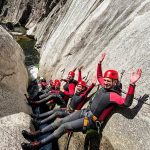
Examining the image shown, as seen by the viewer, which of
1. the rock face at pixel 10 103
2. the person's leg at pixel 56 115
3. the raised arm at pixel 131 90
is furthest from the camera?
the person's leg at pixel 56 115

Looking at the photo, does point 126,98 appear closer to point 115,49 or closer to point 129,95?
point 129,95

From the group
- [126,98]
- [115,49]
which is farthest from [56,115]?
[126,98]

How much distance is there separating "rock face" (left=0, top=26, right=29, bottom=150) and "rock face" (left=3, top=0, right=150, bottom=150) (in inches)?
121

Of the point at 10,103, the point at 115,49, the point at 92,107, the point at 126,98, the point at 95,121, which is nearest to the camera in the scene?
the point at 126,98

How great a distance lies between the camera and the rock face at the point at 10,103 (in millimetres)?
9244

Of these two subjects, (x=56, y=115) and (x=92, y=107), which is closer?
(x=92, y=107)

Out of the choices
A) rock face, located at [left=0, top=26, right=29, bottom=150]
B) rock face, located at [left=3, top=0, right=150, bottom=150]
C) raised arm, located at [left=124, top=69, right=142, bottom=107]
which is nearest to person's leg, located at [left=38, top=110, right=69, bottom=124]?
rock face, located at [left=0, top=26, right=29, bottom=150]

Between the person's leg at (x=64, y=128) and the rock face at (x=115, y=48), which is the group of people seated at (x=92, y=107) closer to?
the person's leg at (x=64, y=128)

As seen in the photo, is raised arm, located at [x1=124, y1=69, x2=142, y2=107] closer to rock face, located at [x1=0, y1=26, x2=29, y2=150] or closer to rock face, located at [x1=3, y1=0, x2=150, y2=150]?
rock face, located at [x1=3, y1=0, x2=150, y2=150]

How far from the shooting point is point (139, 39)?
1091 centimetres

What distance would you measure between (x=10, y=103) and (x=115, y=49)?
5021mm

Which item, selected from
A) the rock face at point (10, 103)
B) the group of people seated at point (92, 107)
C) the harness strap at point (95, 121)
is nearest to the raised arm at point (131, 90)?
the group of people seated at point (92, 107)

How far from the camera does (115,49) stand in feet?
39.2

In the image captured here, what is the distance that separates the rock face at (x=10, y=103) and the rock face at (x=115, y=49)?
10.1 ft
